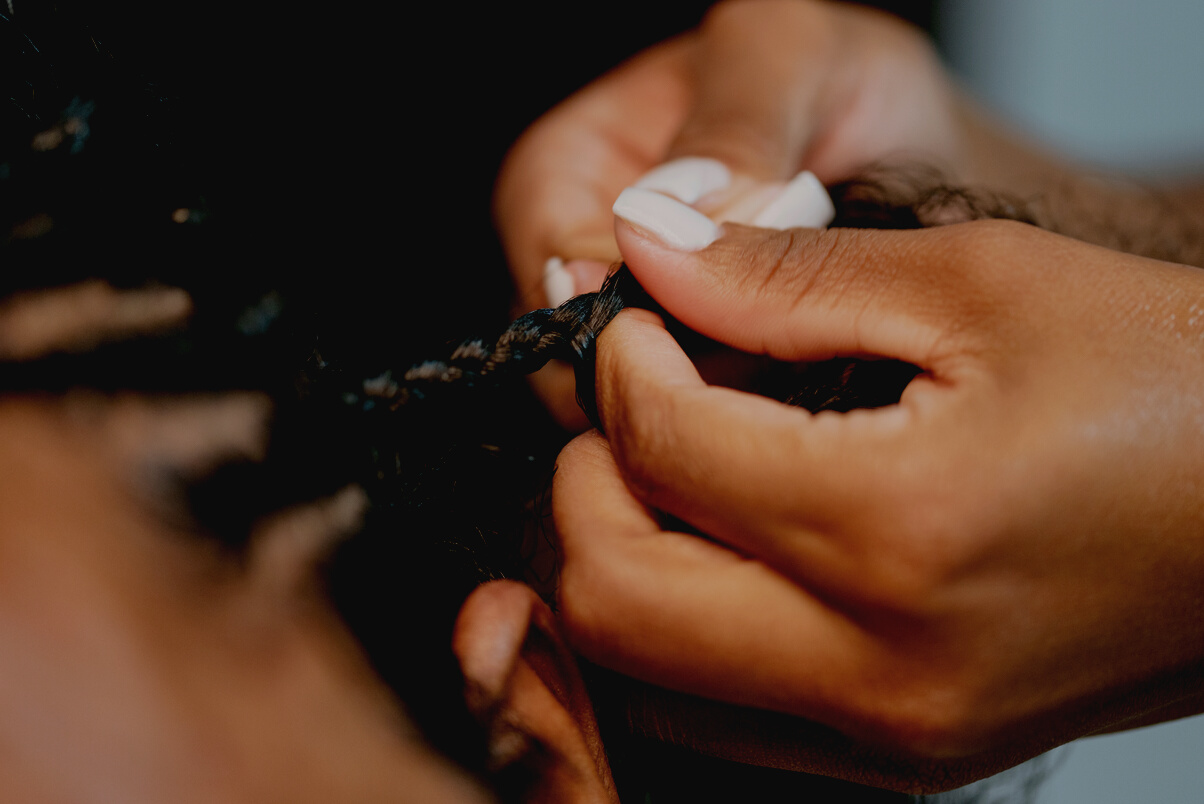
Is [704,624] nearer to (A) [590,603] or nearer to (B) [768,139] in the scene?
(A) [590,603]

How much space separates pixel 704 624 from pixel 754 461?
→ 8 centimetres

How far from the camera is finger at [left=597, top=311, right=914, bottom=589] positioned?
32 centimetres

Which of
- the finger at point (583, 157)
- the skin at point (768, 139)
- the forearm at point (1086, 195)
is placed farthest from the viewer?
the forearm at point (1086, 195)

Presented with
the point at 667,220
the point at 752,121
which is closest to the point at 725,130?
the point at 752,121

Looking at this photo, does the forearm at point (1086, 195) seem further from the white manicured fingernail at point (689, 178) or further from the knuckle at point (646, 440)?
the knuckle at point (646, 440)

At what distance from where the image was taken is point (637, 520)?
39cm

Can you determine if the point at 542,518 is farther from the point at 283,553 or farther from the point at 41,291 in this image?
the point at 41,291

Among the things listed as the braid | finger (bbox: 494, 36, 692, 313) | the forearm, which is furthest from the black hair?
the forearm

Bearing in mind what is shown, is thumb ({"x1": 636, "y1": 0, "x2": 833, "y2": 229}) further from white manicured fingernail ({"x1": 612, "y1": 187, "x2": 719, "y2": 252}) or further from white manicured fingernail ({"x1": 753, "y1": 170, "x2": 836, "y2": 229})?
white manicured fingernail ({"x1": 612, "y1": 187, "x2": 719, "y2": 252})

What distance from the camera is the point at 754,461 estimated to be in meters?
0.33

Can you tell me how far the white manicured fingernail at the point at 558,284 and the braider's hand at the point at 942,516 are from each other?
25 cm

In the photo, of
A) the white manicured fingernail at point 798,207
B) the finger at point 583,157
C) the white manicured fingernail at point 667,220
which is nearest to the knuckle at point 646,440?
the white manicured fingernail at point 667,220

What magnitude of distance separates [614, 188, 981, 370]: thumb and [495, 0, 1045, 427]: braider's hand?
147mm

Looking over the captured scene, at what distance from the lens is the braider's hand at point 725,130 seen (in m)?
0.64
